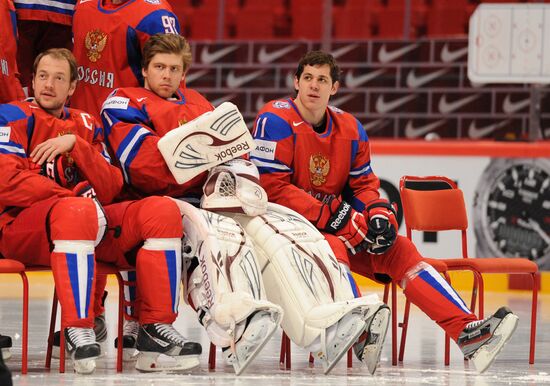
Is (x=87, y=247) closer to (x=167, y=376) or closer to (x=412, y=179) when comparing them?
(x=167, y=376)

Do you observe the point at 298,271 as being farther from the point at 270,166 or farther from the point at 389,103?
the point at 389,103

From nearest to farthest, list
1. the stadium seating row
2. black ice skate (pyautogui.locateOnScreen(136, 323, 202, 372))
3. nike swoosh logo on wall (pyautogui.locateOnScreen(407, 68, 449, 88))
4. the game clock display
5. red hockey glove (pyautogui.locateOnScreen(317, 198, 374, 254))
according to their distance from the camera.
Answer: black ice skate (pyautogui.locateOnScreen(136, 323, 202, 372)) < red hockey glove (pyautogui.locateOnScreen(317, 198, 374, 254)) < the game clock display < nike swoosh logo on wall (pyautogui.locateOnScreen(407, 68, 449, 88)) < the stadium seating row

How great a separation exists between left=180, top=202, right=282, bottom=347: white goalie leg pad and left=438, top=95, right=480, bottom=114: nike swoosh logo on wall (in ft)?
16.7

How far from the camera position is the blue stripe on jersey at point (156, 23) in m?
5.13

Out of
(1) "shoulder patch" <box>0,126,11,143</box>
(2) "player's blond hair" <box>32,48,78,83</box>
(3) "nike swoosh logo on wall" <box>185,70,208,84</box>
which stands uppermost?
(3) "nike swoosh logo on wall" <box>185,70,208,84</box>

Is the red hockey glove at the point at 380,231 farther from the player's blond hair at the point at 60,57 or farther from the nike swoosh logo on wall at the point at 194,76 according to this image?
the nike swoosh logo on wall at the point at 194,76

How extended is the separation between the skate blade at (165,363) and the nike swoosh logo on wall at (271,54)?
18.6 ft

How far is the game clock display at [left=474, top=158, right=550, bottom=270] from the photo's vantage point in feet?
26.7

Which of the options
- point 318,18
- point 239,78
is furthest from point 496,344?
point 318,18

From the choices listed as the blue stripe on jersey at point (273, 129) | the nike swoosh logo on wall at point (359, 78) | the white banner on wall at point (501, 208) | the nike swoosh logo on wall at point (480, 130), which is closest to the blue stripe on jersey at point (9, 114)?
the blue stripe on jersey at point (273, 129)

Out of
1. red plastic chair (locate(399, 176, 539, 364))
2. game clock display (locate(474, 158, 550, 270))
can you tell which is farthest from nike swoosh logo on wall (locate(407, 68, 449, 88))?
red plastic chair (locate(399, 176, 539, 364))

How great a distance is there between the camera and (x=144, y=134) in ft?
15.0

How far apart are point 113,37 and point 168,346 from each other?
1.45m

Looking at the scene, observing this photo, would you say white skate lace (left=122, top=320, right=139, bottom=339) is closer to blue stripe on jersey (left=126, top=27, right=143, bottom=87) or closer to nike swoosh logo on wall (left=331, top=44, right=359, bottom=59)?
blue stripe on jersey (left=126, top=27, right=143, bottom=87)
